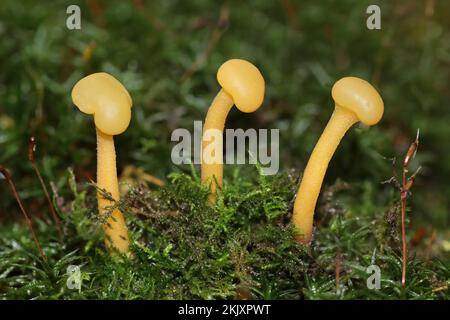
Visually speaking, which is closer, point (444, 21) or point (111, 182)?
point (111, 182)

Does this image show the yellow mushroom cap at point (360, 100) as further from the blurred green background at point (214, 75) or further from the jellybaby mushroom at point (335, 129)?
the blurred green background at point (214, 75)

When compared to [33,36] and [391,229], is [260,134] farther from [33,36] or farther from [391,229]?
[33,36]

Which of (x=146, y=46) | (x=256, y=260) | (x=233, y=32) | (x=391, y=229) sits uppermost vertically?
(x=233, y=32)

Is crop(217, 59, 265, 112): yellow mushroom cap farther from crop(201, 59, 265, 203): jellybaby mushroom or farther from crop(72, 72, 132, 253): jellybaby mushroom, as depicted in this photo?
crop(72, 72, 132, 253): jellybaby mushroom

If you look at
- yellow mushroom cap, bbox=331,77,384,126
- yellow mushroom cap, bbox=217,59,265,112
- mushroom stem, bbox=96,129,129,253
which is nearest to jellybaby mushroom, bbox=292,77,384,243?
yellow mushroom cap, bbox=331,77,384,126

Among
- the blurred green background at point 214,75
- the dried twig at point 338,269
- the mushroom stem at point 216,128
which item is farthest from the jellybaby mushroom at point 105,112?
the dried twig at point 338,269
